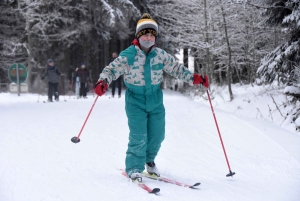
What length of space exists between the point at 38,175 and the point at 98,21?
17.6 m

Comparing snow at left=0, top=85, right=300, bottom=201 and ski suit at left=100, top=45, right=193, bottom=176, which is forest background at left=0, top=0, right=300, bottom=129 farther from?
ski suit at left=100, top=45, right=193, bottom=176

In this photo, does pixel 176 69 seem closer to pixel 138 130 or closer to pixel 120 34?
pixel 138 130

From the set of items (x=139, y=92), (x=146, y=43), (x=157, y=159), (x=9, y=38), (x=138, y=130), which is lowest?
(x=157, y=159)

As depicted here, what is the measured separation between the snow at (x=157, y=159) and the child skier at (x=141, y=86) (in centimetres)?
40

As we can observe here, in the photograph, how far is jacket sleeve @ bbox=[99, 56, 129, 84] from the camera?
4.02 meters

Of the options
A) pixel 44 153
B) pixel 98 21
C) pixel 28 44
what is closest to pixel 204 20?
pixel 98 21

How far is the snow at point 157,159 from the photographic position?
3.52 m

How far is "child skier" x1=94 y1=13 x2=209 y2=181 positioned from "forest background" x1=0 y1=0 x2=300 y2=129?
9108mm

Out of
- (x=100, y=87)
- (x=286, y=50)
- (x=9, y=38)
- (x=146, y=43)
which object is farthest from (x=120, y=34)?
(x=100, y=87)

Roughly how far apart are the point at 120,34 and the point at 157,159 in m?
18.0

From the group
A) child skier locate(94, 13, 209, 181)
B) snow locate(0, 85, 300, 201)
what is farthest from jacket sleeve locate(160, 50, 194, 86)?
snow locate(0, 85, 300, 201)

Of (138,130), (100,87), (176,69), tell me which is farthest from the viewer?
(176,69)

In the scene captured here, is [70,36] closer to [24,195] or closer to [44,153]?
[44,153]

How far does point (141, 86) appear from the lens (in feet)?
13.4
